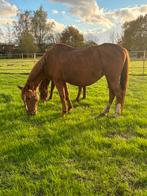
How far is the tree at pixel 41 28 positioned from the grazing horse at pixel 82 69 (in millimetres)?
44267

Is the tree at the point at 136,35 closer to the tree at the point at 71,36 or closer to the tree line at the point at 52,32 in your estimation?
the tree line at the point at 52,32

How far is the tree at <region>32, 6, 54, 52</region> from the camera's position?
1902 inches

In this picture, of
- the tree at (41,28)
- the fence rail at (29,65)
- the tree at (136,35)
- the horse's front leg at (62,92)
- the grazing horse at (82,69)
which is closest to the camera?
the grazing horse at (82,69)

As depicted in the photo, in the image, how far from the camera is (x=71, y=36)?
1943 inches

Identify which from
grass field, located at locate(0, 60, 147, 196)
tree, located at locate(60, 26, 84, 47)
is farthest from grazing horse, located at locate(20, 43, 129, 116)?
tree, located at locate(60, 26, 84, 47)

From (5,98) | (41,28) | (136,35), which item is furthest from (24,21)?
(5,98)

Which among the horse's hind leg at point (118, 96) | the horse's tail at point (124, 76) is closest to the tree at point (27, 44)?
the horse's tail at point (124, 76)

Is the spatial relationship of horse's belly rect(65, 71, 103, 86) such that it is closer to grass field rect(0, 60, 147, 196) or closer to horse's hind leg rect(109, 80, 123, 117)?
horse's hind leg rect(109, 80, 123, 117)

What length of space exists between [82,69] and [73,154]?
2.32 m

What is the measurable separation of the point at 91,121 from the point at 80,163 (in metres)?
1.78

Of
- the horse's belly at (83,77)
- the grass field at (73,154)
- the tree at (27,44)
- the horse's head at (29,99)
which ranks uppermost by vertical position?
the tree at (27,44)

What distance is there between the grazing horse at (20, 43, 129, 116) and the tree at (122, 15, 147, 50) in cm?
4239

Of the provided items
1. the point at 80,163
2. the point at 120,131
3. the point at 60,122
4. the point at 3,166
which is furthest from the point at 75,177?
the point at 60,122

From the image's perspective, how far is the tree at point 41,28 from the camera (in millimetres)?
48312
